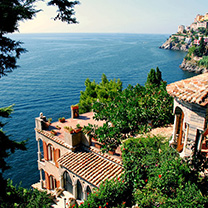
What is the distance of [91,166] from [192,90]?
363 inches

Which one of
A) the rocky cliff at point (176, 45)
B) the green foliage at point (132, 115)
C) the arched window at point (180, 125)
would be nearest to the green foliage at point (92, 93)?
the green foliage at point (132, 115)

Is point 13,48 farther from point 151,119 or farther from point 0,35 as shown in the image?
point 151,119

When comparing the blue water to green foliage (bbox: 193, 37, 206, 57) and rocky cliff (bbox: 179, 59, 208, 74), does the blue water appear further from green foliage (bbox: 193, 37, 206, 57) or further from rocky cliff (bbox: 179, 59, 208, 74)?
green foliage (bbox: 193, 37, 206, 57)

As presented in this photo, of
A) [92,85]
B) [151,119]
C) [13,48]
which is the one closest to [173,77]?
[92,85]

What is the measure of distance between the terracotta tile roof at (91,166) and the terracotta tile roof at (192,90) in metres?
7.26

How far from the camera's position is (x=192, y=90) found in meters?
8.94

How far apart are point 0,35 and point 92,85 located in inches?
1273

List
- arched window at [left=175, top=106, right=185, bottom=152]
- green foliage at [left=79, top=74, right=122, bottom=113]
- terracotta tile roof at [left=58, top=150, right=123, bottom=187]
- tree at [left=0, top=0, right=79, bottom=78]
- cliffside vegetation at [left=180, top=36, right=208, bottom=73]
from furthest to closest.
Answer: cliffside vegetation at [left=180, top=36, right=208, bottom=73] → green foliage at [left=79, top=74, right=122, bottom=113] → terracotta tile roof at [left=58, top=150, right=123, bottom=187] → arched window at [left=175, top=106, right=185, bottom=152] → tree at [left=0, top=0, right=79, bottom=78]

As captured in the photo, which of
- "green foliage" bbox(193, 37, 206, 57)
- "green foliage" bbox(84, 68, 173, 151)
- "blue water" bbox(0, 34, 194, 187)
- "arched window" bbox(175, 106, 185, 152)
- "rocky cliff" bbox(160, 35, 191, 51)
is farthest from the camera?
"rocky cliff" bbox(160, 35, 191, 51)

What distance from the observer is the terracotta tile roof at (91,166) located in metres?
14.5

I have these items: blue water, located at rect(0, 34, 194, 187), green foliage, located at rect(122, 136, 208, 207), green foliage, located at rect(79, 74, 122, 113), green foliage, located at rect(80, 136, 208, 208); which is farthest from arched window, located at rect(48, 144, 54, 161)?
green foliage, located at rect(79, 74, 122, 113)

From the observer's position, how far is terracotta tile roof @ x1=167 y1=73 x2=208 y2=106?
818cm

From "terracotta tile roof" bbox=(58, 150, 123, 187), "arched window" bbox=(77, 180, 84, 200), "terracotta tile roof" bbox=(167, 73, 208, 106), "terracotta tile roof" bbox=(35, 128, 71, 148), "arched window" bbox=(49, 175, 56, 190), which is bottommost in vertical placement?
"arched window" bbox=(49, 175, 56, 190)

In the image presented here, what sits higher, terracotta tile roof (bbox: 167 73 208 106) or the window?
terracotta tile roof (bbox: 167 73 208 106)
